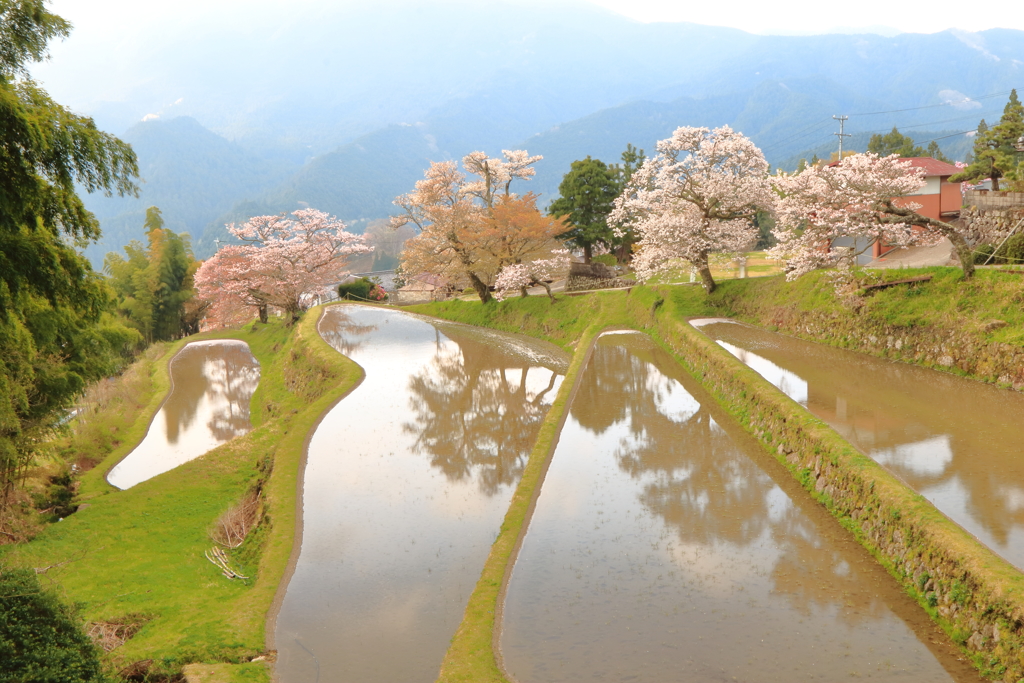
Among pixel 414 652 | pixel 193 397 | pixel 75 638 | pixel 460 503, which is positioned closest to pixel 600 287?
pixel 193 397

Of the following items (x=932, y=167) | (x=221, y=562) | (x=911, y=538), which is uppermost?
(x=932, y=167)

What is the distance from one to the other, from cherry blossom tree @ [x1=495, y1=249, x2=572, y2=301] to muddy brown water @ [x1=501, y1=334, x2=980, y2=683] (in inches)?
740

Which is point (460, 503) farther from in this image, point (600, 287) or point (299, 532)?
point (600, 287)

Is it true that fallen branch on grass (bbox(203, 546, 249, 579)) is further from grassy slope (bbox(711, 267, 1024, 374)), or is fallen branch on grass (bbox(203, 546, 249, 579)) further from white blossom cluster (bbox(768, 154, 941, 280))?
white blossom cluster (bbox(768, 154, 941, 280))

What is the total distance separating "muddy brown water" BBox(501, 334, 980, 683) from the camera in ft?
24.5

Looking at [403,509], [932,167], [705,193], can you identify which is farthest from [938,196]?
[403,509]

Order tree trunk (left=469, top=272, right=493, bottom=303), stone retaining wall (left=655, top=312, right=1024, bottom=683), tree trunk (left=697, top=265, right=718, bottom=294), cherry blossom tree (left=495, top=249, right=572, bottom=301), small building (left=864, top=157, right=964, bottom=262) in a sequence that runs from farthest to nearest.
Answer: tree trunk (left=469, top=272, right=493, bottom=303)
cherry blossom tree (left=495, top=249, right=572, bottom=301)
tree trunk (left=697, top=265, right=718, bottom=294)
small building (left=864, top=157, right=964, bottom=262)
stone retaining wall (left=655, top=312, right=1024, bottom=683)

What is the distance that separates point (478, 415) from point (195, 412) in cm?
1353

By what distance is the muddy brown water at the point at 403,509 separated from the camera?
28.9 ft

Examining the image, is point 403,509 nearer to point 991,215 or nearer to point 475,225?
point 991,215

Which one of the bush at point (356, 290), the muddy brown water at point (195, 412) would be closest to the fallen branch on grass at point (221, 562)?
the muddy brown water at point (195, 412)

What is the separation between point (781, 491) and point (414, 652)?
694 centimetres

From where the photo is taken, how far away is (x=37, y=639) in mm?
6418

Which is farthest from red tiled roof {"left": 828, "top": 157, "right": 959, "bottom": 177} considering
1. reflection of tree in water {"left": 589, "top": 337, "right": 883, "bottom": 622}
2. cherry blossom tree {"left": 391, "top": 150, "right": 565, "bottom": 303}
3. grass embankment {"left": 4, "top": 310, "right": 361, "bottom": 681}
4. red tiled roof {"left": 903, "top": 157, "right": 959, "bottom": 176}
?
grass embankment {"left": 4, "top": 310, "right": 361, "bottom": 681}
